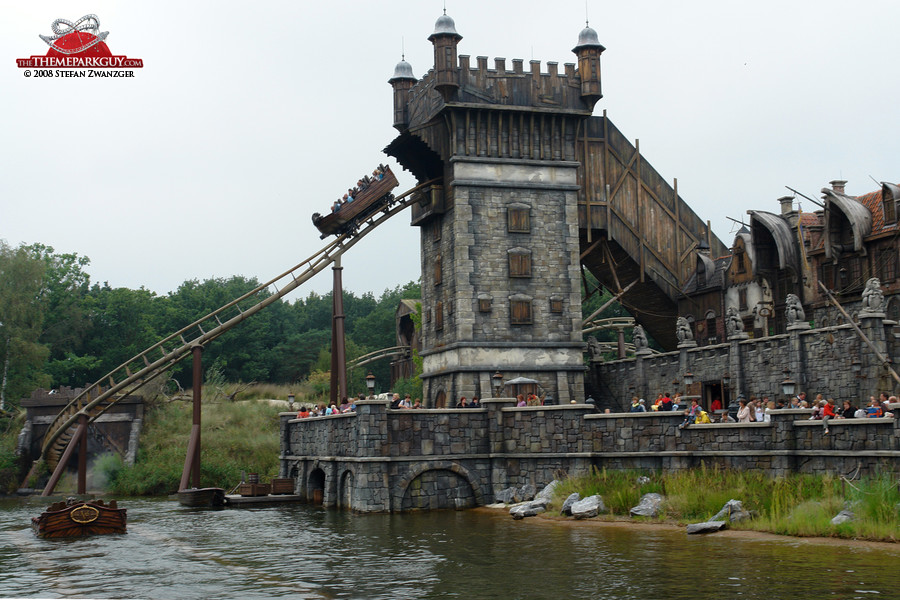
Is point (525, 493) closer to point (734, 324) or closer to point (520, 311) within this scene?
point (520, 311)

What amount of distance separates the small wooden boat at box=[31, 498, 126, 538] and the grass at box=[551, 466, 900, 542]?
1228 cm

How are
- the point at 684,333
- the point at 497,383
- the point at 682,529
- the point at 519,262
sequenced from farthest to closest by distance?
the point at 519,262 → the point at 684,333 → the point at 497,383 → the point at 682,529

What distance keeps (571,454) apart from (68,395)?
28.6 m

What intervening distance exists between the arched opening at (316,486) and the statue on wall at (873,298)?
19345mm

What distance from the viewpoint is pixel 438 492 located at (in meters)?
31.5

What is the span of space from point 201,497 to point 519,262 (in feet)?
46.0

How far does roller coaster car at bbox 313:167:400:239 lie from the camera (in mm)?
38562

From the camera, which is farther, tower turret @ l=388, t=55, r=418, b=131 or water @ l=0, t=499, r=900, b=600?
tower turret @ l=388, t=55, r=418, b=131

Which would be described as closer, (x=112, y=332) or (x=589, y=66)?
(x=589, y=66)

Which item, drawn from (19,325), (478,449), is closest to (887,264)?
(478,449)

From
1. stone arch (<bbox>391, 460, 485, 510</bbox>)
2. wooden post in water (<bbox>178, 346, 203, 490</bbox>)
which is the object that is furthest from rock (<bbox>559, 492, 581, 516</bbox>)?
wooden post in water (<bbox>178, 346, 203, 490</bbox>)

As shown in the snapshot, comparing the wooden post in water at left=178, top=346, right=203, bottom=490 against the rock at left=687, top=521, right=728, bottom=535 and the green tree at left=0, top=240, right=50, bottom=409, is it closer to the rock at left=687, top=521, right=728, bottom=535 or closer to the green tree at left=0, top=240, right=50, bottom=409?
the rock at left=687, top=521, right=728, bottom=535

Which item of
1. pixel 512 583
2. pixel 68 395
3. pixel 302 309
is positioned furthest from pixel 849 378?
pixel 302 309

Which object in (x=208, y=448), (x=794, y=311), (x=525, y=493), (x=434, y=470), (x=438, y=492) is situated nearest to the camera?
(x=794, y=311)
